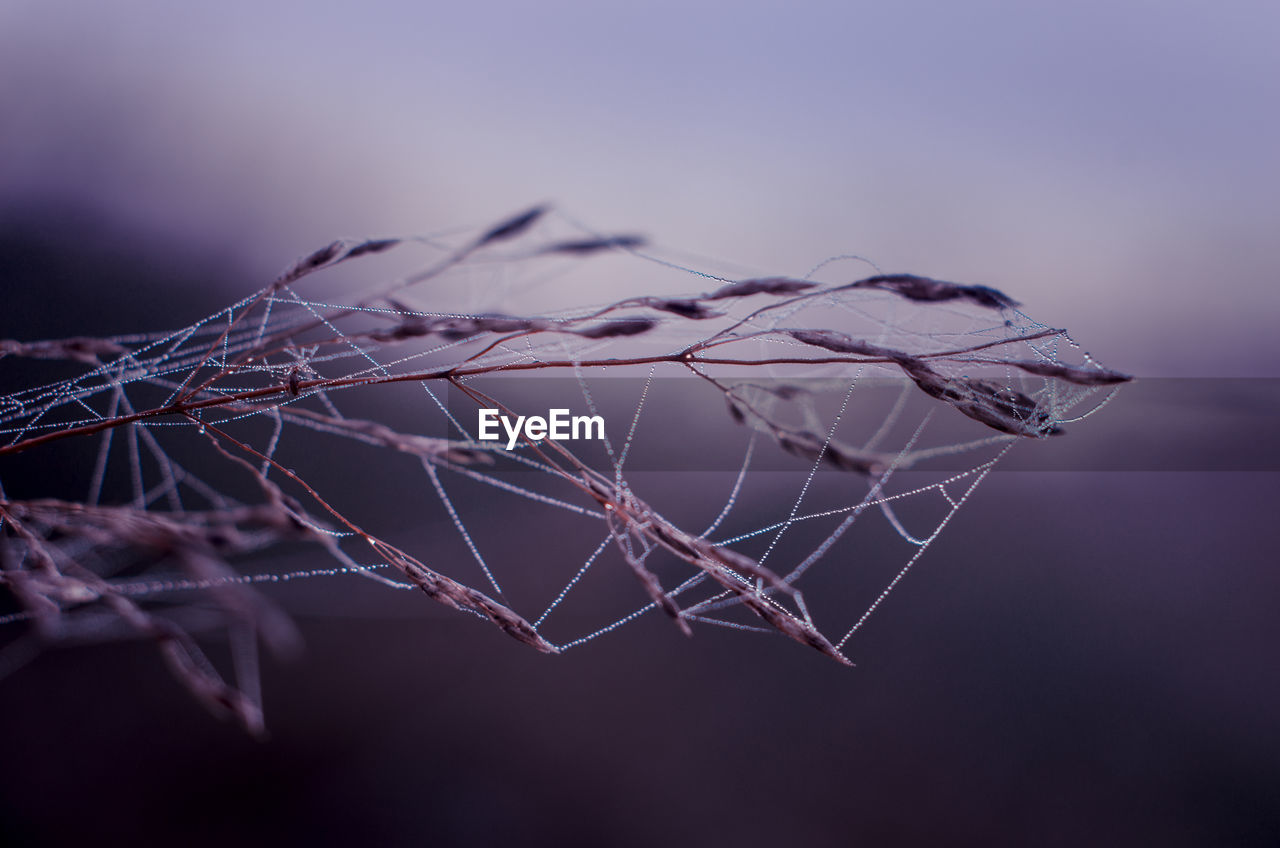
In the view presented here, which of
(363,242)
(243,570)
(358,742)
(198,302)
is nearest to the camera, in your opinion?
(363,242)

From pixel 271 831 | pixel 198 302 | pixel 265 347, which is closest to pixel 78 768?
pixel 271 831

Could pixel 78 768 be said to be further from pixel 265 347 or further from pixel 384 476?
pixel 265 347

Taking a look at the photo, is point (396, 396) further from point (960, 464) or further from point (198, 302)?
point (960, 464)

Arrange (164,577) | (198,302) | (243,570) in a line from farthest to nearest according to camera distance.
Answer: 1. (198,302)
2. (243,570)
3. (164,577)

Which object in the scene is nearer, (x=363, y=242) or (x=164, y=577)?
(x=363, y=242)

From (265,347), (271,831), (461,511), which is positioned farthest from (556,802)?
(265,347)

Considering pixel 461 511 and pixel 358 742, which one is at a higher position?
pixel 461 511

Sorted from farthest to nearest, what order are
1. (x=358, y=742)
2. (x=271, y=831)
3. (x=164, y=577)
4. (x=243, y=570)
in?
(x=243, y=570), (x=358, y=742), (x=271, y=831), (x=164, y=577)

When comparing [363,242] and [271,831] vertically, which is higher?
[363,242]

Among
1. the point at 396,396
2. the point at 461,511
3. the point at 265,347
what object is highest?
the point at 265,347
